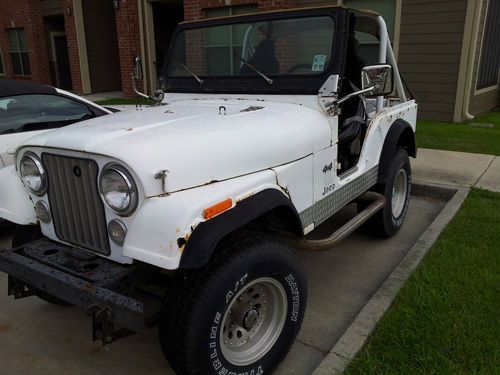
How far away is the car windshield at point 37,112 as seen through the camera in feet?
14.5

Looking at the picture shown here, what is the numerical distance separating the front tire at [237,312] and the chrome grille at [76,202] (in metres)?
0.50

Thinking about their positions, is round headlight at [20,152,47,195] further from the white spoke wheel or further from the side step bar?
the side step bar

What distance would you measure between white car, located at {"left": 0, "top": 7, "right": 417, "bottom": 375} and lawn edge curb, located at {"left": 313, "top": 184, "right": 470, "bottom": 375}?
10.4 inches

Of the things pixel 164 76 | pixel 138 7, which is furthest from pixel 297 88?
pixel 138 7

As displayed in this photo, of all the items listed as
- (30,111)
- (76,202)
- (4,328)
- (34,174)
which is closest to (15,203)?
(34,174)

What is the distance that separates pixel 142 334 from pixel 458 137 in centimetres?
652

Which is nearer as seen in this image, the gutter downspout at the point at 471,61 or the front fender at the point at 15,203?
the front fender at the point at 15,203

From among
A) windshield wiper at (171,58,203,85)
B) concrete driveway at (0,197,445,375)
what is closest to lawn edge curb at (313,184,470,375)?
concrete driveway at (0,197,445,375)

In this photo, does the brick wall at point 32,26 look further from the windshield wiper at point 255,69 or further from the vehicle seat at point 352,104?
the vehicle seat at point 352,104

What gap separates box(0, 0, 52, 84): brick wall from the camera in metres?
16.4

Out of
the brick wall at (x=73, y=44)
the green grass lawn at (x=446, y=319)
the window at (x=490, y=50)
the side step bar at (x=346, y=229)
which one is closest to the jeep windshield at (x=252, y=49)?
the side step bar at (x=346, y=229)

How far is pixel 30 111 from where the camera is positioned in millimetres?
4602

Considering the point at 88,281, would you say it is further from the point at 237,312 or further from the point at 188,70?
the point at 188,70

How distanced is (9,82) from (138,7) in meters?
8.96
